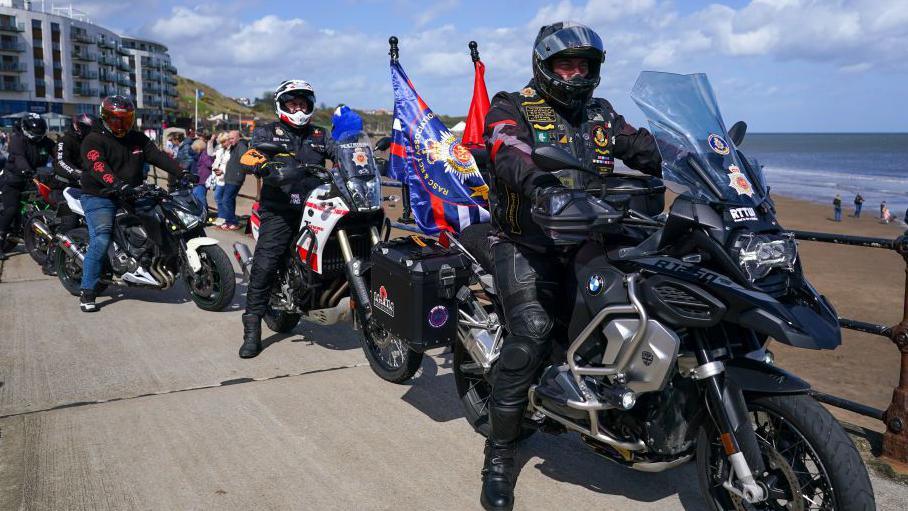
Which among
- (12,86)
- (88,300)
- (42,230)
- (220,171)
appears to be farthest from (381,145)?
(12,86)

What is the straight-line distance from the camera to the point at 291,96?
5656 mm

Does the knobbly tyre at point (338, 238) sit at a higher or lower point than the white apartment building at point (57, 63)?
lower

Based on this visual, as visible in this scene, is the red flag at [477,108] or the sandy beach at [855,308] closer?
the red flag at [477,108]

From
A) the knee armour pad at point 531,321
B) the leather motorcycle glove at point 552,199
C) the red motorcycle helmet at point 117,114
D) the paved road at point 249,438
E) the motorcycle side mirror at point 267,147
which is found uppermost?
the red motorcycle helmet at point 117,114

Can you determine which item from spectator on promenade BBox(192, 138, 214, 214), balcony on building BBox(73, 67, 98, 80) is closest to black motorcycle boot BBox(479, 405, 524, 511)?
spectator on promenade BBox(192, 138, 214, 214)

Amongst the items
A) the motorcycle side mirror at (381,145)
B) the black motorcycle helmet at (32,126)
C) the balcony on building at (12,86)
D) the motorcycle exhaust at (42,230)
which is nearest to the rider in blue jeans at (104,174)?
the motorcycle exhaust at (42,230)

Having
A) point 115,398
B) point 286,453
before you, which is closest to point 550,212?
point 286,453

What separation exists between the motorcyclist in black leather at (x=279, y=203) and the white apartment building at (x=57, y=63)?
88855mm

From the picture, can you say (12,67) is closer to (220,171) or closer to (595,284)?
(220,171)

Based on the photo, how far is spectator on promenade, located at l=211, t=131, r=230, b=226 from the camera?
12.6 meters

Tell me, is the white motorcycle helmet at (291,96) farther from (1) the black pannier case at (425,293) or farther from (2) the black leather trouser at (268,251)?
(1) the black pannier case at (425,293)

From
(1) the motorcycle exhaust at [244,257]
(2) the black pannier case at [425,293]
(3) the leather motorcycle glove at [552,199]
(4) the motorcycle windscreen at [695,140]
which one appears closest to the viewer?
(4) the motorcycle windscreen at [695,140]

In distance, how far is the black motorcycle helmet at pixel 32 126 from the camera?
9484 millimetres

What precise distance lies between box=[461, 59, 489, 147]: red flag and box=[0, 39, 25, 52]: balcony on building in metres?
110
